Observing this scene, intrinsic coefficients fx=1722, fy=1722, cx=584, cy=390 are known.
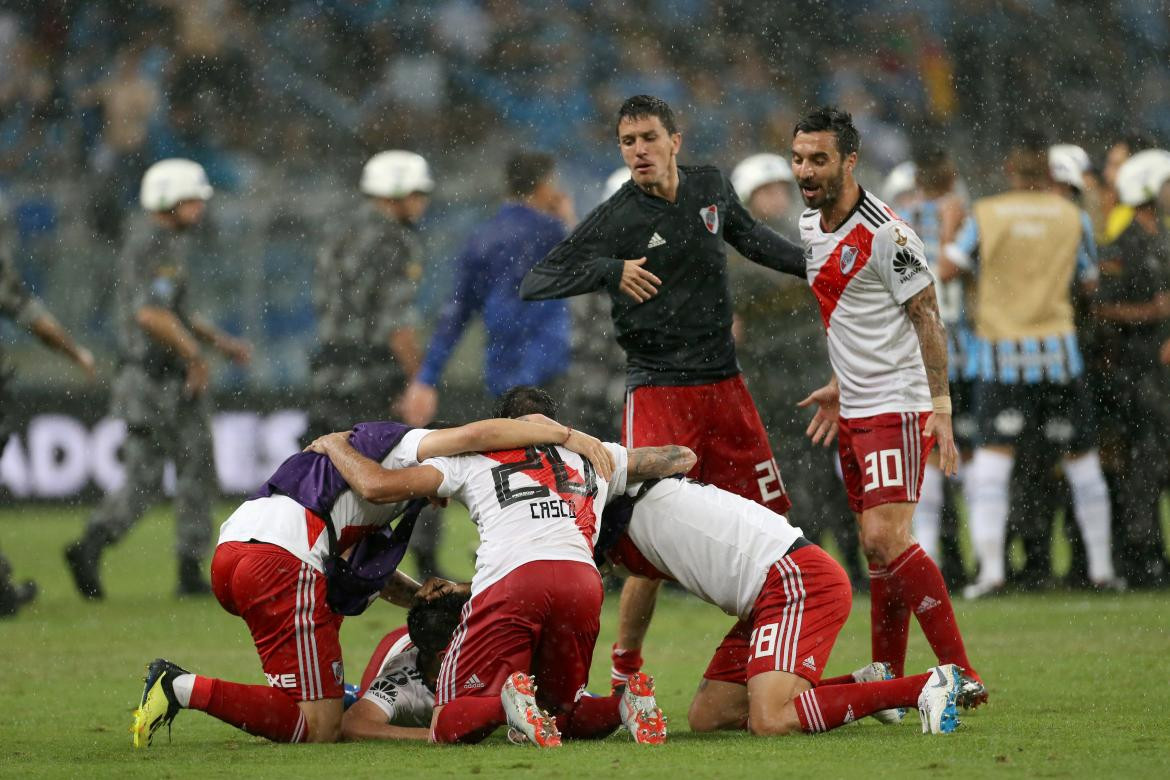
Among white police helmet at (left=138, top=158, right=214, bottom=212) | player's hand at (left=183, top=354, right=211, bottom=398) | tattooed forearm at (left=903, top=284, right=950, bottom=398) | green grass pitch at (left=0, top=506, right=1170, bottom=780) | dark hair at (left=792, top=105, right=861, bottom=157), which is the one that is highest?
white police helmet at (left=138, top=158, right=214, bottom=212)

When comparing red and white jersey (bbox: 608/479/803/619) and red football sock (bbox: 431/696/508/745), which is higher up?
red and white jersey (bbox: 608/479/803/619)

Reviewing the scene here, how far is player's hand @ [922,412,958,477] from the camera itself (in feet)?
19.4

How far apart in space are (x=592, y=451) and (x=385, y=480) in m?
0.69

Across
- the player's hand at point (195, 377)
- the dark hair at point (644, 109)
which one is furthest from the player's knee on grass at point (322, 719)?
the player's hand at point (195, 377)

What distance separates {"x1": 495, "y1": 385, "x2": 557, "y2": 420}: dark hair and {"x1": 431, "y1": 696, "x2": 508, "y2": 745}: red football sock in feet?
3.55

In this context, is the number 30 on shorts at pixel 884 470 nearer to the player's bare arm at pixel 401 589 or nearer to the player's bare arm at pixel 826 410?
the player's bare arm at pixel 826 410

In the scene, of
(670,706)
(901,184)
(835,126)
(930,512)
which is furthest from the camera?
(901,184)

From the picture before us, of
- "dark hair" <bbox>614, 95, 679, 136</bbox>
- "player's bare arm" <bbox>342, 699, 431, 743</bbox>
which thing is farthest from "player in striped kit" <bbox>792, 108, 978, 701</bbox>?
"player's bare arm" <bbox>342, 699, 431, 743</bbox>

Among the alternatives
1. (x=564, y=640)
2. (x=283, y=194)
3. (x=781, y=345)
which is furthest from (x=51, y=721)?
(x=283, y=194)

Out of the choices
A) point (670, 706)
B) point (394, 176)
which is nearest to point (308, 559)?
point (670, 706)

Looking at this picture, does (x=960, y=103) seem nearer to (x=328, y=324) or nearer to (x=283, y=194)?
(x=283, y=194)

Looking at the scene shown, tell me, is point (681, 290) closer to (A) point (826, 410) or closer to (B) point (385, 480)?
(A) point (826, 410)

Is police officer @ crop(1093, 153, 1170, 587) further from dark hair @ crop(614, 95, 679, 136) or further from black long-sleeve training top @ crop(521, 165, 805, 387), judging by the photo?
dark hair @ crop(614, 95, 679, 136)

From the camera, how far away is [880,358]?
6.27 meters
